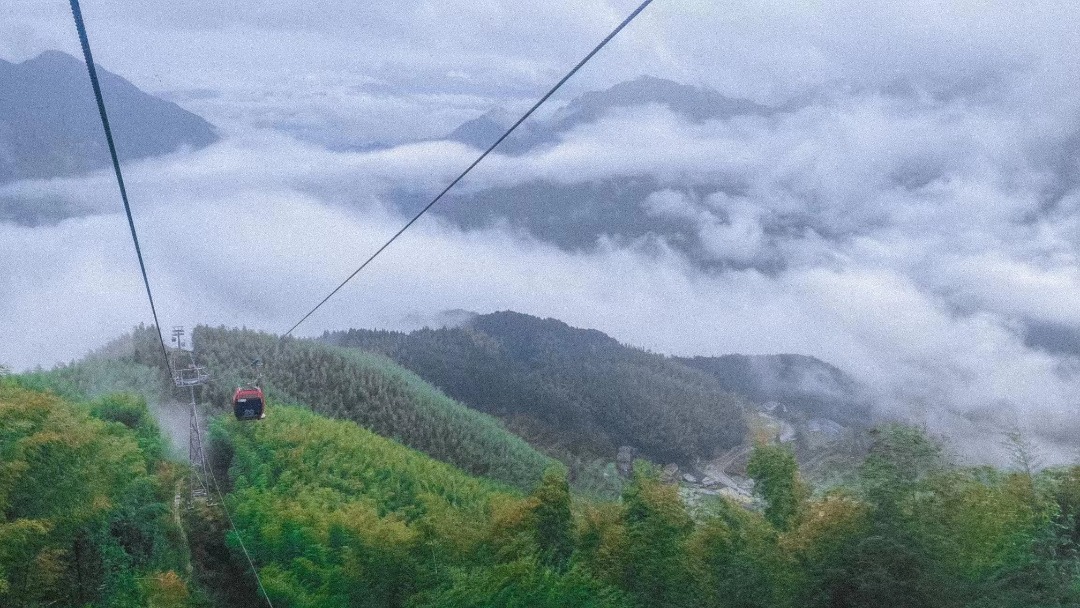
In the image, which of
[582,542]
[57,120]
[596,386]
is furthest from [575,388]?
[57,120]

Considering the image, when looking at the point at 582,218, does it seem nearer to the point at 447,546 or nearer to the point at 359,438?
the point at 359,438

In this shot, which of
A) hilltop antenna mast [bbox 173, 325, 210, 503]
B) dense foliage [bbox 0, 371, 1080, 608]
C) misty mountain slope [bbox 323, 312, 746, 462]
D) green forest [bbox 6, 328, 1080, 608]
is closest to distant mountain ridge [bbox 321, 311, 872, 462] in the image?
misty mountain slope [bbox 323, 312, 746, 462]

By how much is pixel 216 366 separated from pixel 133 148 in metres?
89.6

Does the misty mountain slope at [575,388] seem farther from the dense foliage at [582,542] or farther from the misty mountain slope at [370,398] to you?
the dense foliage at [582,542]

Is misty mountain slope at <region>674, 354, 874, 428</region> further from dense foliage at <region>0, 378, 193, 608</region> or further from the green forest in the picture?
dense foliage at <region>0, 378, 193, 608</region>

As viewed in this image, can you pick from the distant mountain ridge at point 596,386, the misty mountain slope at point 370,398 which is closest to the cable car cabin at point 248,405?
the misty mountain slope at point 370,398

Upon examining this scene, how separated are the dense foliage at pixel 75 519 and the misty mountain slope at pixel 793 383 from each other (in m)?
55.8

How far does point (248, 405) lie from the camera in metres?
17.2

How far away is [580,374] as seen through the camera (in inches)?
2420

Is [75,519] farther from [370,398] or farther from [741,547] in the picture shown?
[370,398]

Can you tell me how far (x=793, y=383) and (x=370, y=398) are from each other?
51659 mm

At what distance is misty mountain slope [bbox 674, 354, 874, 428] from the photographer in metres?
70.5

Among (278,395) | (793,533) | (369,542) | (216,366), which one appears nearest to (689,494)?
(793,533)

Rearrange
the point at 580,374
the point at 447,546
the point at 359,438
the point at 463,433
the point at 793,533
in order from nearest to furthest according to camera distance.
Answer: the point at 793,533
the point at 447,546
the point at 359,438
the point at 463,433
the point at 580,374
